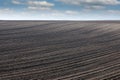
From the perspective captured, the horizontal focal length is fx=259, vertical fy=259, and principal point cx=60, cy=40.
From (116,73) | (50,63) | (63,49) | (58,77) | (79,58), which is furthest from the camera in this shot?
(63,49)

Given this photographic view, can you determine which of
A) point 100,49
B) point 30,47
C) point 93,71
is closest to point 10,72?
point 93,71

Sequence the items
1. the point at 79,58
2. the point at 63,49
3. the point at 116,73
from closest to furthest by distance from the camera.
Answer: the point at 116,73 → the point at 79,58 → the point at 63,49

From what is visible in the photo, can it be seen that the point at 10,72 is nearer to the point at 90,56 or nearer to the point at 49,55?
the point at 49,55

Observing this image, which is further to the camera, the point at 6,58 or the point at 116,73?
the point at 6,58

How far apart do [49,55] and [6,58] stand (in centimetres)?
301

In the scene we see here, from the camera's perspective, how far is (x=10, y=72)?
529 inches

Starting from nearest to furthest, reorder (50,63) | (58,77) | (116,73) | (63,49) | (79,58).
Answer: (58,77)
(116,73)
(50,63)
(79,58)
(63,49)

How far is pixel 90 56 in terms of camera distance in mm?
17906

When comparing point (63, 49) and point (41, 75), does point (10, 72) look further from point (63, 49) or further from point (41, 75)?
point (63, 49)

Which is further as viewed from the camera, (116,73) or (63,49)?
(63,49)

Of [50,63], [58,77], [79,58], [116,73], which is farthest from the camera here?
[79,58]

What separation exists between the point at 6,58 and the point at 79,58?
187 inches

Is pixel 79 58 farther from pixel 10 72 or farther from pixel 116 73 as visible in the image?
pixel 10 72

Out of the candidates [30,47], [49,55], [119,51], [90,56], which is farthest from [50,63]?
[119,51]
